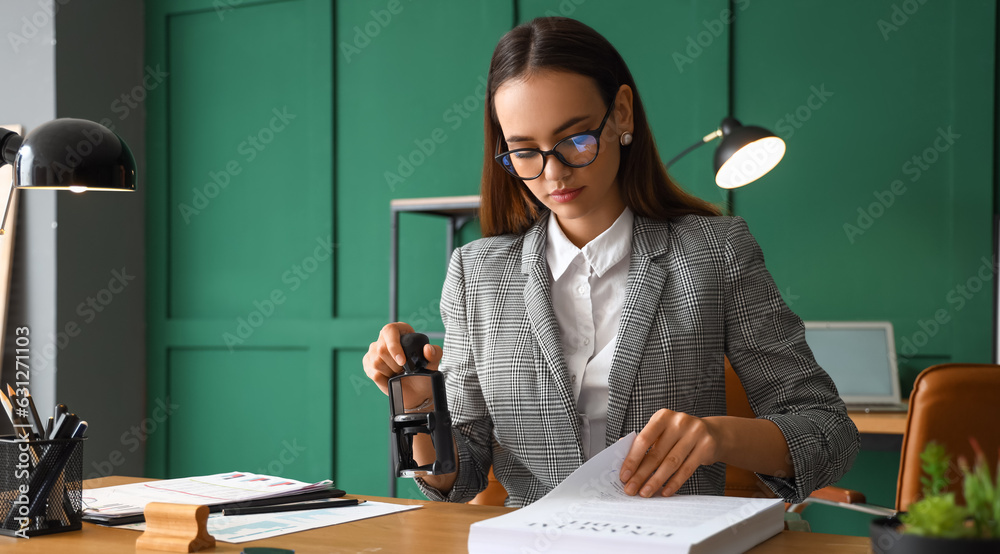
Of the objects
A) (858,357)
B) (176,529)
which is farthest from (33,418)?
(858,357)

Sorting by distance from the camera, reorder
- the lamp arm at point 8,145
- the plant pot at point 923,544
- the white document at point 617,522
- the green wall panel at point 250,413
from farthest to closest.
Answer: the green wall panel at point 250,413, the lamp arm at point 8,145, the white document at point 617,522, the plant pot at point 923,544

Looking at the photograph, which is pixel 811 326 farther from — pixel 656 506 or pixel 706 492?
pixel 656 506

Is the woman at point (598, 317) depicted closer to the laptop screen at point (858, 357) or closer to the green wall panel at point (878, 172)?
the laptop screen at point (858, 357)

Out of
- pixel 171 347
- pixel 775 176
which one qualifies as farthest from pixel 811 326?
pixel 171 347

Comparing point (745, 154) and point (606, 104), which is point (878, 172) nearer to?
point (745, 154)

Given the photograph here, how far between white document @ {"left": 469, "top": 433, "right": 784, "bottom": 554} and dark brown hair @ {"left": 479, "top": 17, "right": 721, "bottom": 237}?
0.54 m

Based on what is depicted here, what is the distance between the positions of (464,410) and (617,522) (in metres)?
0.58

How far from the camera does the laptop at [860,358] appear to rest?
263 centimetres

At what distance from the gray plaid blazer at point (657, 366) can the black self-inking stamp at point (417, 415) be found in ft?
0.81

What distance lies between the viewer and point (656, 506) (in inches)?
36.7

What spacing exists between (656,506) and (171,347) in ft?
10.7

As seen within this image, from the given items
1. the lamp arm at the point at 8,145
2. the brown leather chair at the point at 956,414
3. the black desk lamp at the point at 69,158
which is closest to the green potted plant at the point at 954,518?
the brown leather chair at the point at 956,414

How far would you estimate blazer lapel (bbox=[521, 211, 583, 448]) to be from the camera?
128cm

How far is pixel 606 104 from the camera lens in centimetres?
129
